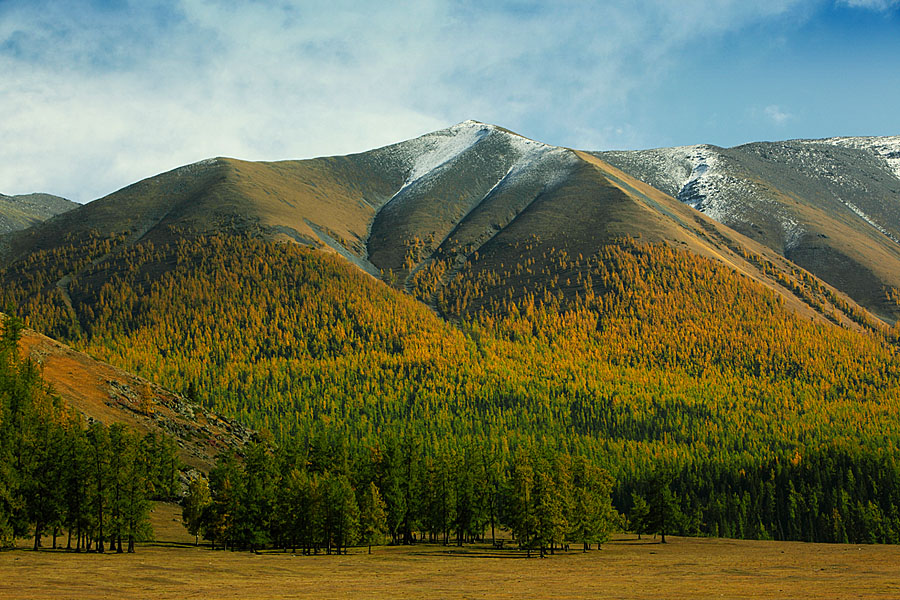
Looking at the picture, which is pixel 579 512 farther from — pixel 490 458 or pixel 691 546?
pixel 691 546

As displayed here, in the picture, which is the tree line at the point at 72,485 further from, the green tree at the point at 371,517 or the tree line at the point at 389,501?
the green tree at the point at 371,517

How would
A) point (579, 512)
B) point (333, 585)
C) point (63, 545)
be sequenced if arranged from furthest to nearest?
point (579, 512) < point (63, 545) < point (333, 585)

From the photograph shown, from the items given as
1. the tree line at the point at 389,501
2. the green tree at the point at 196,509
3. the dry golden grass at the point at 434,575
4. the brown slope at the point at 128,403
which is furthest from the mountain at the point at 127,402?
the dry golden grass at the point at 434,575

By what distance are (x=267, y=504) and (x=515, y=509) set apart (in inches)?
1155

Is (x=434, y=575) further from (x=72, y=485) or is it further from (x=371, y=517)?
(x=72, y=485)

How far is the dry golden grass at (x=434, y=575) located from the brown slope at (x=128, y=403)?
166 feet

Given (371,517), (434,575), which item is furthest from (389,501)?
(434,575)

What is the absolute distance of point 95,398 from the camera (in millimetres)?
139625

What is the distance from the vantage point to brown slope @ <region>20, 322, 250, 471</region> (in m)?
136

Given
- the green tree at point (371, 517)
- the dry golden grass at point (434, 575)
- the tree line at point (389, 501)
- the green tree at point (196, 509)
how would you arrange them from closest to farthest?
the dry golden grass at point (434, 575) → the tree line at point (389, 501) → the green tree at point (196, 509) → the green tree at point (371, 517)

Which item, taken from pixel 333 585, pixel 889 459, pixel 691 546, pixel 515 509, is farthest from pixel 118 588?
pixel 889 459

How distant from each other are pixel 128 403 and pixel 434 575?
10046 cm

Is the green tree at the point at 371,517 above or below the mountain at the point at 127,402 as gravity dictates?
below

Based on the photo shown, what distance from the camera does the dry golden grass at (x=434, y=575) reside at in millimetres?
47531
